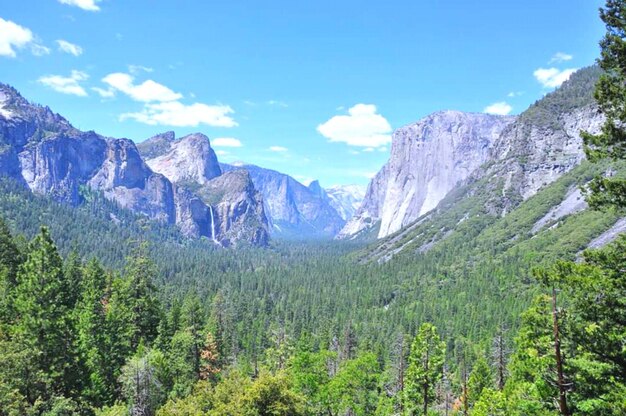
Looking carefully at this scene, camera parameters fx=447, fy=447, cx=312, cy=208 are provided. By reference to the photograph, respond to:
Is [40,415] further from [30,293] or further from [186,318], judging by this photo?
[186,318]

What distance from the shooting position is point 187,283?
186 metres

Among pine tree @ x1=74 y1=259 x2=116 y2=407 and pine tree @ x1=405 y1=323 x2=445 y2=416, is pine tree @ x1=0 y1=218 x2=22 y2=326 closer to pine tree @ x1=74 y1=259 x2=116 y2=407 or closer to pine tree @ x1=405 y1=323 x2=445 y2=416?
pine tree @ x1=74 y1=259 x2=116 y2=407

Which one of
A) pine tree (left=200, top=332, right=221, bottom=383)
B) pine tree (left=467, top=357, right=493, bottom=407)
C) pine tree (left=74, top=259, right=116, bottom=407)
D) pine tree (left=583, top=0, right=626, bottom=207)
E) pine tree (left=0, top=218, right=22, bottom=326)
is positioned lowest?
pine tree (left=467, top=357, right=493, bottom=407)

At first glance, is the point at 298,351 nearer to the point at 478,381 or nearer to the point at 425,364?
the point at 478,381

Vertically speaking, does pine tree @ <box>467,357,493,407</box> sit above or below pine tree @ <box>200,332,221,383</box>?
below

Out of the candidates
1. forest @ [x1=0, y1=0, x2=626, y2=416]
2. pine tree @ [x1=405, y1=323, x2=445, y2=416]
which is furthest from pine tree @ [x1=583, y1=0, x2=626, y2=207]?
pine tree @ [x1=405, y1=323, x2=445, y2=416]

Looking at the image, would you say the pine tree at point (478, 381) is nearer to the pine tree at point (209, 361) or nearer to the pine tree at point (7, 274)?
the pine tree at point (209, 361)

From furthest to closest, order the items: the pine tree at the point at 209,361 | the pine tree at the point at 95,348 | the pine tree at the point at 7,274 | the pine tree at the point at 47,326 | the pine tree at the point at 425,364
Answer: the pine tree at the point at 209,361 < the pine tree at the point at 7,274 < the pine tree at the point at 95,348 < the pine tree at the point at 47,326 < the pine tree at the point at 425,364

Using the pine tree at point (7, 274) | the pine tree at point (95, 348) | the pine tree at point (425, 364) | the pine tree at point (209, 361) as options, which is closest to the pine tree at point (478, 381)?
the pine tree at point (425, 364)

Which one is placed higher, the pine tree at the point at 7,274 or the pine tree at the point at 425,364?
the pine tree at the point at 7,274

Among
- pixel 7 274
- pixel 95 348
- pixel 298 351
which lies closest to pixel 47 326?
pixel 95 348

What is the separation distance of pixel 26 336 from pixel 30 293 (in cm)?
381

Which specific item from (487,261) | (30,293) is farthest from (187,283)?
(30,293)

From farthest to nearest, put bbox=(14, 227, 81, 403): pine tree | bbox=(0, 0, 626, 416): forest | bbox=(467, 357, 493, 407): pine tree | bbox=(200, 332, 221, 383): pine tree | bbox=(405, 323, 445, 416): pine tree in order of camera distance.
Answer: bbox=(200, 332, 221, 383): pine tree
bbox=(467, 357, 493, 407): pine tree
bbox=(14, 227, 81, 403): pine tree
bbox=(405, 323, 445, 416): pine tree
bbox=(0, 0, 626, 416): forest
